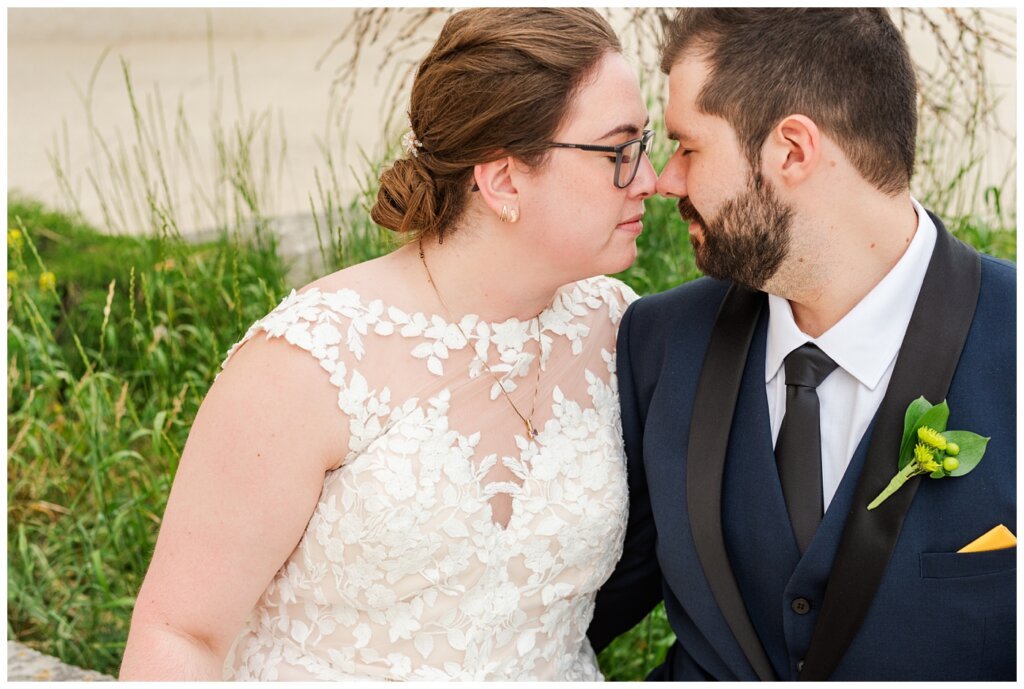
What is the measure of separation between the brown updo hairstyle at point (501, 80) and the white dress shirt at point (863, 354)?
2.37 ft

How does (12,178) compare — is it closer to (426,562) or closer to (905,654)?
(426,562)

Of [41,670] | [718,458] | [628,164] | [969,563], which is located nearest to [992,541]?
[969,563]

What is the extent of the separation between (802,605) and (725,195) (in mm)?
826

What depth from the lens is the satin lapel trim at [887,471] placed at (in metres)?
1.98

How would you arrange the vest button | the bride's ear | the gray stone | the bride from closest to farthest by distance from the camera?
the vest button → the bride → the bride's ear → the gray stone

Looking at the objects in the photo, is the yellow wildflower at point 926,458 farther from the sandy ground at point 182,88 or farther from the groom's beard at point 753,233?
the sandy ground at point 182,88

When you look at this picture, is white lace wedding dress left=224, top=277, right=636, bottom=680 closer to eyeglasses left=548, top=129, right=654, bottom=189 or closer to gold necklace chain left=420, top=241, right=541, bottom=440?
gold necklace chain left=420, top=241, right=541, bottom=440

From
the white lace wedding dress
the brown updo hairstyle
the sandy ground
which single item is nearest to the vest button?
the white lace wedding dress

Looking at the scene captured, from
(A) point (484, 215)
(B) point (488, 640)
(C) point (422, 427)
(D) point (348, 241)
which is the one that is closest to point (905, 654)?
(B) point (488, 640)

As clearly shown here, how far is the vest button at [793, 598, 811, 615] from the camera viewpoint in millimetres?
2045

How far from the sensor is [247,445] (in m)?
2.11

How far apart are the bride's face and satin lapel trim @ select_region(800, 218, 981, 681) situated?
2.09 ft

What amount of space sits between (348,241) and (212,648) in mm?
1740

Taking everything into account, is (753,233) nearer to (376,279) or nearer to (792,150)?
(792,150)
